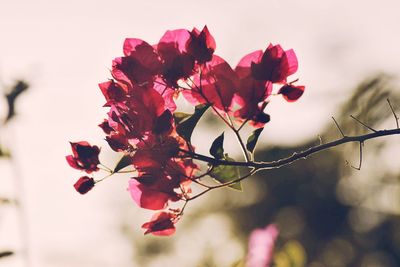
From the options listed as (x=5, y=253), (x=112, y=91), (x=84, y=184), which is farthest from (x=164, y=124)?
(x=5, y=253)

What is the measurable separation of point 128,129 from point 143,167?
0.09 metres

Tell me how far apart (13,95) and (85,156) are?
83 cm

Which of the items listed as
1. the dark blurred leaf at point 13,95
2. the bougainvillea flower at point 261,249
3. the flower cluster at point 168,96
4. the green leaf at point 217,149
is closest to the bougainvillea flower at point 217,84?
the flower cluster at point 168,96

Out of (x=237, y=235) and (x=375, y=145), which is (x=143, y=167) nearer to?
(x=375, y=145)

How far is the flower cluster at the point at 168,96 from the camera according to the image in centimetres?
136

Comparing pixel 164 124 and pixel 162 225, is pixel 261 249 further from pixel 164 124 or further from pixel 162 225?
pixel 164 124

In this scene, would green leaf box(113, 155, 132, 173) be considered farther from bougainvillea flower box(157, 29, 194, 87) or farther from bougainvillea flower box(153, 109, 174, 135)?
bougainvillea flower box(157, 29, 194, 87)

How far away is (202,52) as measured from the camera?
4.56 ft

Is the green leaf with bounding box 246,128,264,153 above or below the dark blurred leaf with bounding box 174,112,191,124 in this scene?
below

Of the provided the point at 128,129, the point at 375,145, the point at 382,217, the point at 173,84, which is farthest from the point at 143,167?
the point at 382,217

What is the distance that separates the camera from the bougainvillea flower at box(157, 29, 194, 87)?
1392 mm

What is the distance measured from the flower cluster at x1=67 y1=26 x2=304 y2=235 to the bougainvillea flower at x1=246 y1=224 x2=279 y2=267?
1.19 m

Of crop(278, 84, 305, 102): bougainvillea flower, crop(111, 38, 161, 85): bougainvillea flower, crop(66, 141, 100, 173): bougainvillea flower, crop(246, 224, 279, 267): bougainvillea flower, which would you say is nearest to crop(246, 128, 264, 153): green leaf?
crop(278, 84, 305, 102): bougainvillea flower

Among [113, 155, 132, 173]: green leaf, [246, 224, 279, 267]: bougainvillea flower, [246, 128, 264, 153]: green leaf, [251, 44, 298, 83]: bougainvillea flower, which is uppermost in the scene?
[251, 44, 298, 83]: bougainvillea flower
